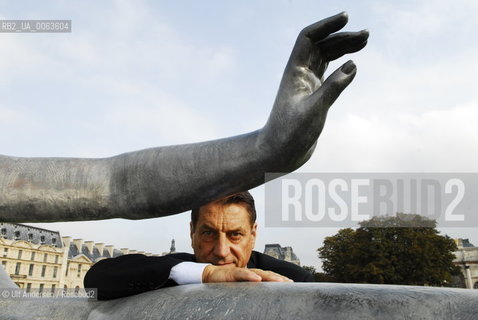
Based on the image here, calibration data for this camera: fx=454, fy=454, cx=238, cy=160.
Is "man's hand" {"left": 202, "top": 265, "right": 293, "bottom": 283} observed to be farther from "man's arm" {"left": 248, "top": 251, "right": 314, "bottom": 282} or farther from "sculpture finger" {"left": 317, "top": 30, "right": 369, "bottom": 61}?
"man's arm" {"left": 248, "top": 251, "right": 314, "bottom": 282}

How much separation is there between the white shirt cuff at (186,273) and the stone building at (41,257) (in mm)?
50725

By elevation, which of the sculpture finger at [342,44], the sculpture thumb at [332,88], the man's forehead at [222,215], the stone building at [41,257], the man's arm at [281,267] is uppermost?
the sculpture finger at [342,44]

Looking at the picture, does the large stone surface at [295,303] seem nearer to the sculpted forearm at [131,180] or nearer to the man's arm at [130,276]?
the man's arm at [130,276]

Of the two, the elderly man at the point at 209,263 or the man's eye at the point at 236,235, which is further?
the man's eye at the point at 236,235

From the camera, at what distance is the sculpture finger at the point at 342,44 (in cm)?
143

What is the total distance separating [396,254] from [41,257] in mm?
42738

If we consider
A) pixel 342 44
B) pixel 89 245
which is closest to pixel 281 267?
pixel 342 44

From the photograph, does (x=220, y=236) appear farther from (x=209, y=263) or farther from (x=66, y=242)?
(x=66, y=242)

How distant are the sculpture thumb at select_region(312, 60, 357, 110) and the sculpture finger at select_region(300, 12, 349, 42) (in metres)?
0.14

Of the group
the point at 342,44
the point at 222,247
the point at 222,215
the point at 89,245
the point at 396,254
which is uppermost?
the point at 342,44

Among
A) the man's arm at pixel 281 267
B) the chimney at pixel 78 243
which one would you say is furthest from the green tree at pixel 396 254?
the chimney at pixel 78 243

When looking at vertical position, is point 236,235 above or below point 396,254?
above

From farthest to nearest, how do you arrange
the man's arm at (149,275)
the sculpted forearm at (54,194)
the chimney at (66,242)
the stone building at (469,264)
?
1. the chimney at (66,242)
2. the stone building at (469,264)
3. the man's arm at (149,275)
4. the sculpted forearm at (54,194)

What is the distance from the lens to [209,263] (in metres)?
2.44
